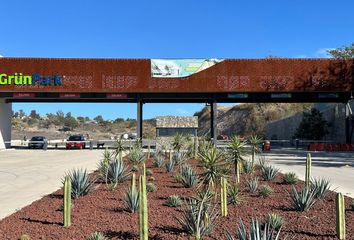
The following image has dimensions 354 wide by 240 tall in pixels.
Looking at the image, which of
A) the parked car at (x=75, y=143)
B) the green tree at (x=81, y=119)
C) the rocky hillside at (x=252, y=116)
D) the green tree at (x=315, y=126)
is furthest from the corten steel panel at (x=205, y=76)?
the green tree at (x=81, y=119)

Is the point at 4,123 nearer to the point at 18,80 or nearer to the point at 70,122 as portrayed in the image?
the point at 18,80

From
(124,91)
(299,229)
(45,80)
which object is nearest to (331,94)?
(124,91)

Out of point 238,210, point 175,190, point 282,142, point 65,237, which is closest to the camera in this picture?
point 65,237

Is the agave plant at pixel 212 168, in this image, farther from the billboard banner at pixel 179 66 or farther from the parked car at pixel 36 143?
the parked car at pixel 36 143

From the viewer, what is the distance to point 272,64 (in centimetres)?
3991

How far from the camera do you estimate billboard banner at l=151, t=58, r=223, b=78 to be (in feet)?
132

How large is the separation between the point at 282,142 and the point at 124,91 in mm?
28530

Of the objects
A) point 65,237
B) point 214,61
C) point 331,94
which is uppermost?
point 214,61

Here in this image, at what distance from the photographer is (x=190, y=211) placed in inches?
311

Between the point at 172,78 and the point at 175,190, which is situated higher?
the point at 172,78

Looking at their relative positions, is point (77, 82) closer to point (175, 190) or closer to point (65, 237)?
point (175, 190)

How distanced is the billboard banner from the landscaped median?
26038 millimetres

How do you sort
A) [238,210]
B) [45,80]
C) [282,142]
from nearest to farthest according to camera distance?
[238,210], [45,80], [282,142]

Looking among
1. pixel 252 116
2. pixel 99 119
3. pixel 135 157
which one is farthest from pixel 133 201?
pixel 99 119
